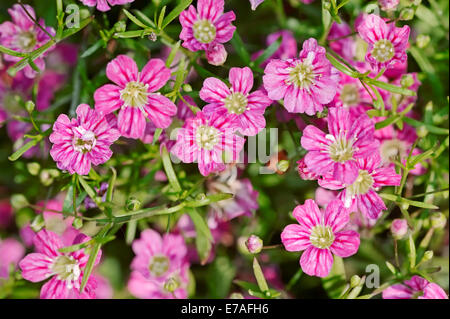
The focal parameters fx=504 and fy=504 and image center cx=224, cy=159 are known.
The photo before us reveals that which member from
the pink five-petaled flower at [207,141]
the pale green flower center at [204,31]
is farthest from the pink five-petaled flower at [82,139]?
the pale green flower center at [204,31]

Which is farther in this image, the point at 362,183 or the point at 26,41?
the point at 26,41

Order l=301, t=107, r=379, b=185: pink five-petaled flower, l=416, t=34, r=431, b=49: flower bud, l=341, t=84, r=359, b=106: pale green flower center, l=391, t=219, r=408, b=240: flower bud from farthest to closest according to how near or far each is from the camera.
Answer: l=341, t=84, r=359, b=106: pale green flower center → l=416, t=34, r=431, b=49: flower bud → l=391, t=219, r=408, b=240: flower bud → l=301, t=107, r=379, b=185: pink five-petaled flower

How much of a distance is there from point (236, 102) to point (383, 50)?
557 mm

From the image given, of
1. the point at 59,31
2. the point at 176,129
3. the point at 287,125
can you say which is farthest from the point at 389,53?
the point at 59,31

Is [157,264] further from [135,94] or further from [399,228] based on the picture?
[399,228]

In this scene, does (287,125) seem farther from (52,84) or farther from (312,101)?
(52,84)

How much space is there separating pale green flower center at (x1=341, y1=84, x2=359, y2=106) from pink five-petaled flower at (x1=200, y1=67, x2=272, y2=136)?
52cm

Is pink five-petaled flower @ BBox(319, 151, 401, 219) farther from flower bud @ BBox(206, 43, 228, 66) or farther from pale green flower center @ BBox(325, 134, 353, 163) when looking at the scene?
flower bud @ BBox(206, 43, 228, 66)

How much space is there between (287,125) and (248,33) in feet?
2.28

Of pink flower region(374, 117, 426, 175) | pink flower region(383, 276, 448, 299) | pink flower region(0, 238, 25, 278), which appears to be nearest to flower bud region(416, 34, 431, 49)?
pink flower region(374, 117, 426, 175)

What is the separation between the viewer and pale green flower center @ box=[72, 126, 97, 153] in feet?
5.66

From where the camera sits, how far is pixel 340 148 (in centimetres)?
174

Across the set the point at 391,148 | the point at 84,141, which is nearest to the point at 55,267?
the point at 84,141
